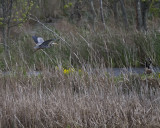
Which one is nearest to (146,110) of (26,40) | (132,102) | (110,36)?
(132,102)

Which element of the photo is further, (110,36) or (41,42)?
(110,36)

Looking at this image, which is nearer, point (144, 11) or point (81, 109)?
point (81, 109)

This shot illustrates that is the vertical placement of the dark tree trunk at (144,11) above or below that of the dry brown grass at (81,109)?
above

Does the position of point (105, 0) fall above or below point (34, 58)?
above

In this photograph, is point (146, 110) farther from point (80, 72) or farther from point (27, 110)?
point (80, 72)

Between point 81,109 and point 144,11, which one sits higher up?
point 144,11

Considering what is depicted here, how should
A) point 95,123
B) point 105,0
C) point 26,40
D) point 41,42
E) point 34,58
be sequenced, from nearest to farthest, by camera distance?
point 95,123, point 41,42, point 34,58, point 26,40, point 105,0

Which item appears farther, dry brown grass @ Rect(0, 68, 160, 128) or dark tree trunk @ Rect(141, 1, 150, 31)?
A: dark tree trunk @ Rect(141, 1, 150, 31)

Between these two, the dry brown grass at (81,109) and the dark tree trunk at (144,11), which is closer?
the dry brown grass at (81,109)

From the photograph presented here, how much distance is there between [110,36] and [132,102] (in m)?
5.04

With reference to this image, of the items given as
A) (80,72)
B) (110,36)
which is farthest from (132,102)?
(110,36)

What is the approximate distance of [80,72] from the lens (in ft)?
23.5

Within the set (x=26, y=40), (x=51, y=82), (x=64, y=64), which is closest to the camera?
(x=51, y=82)

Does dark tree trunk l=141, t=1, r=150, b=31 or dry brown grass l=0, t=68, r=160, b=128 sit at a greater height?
dark tree trunk l=141, t=1, r=150, b=31
